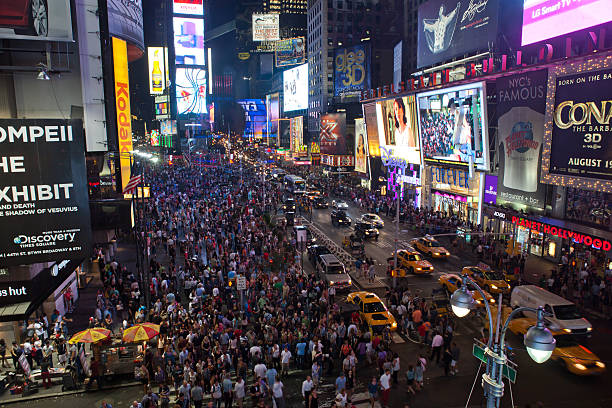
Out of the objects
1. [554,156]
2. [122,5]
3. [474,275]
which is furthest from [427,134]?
[122,5]

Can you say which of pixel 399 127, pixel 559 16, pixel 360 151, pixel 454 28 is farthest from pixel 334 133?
pixel 559 16

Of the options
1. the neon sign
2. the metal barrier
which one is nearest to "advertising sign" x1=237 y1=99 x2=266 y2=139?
the neon sign

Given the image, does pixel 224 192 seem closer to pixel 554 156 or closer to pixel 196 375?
pixel 554 156

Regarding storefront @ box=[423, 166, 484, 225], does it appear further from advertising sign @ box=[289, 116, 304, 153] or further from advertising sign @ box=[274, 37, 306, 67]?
advertising sign @ box=[274, 37, 306, 67]

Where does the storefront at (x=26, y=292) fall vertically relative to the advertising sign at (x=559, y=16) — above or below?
below

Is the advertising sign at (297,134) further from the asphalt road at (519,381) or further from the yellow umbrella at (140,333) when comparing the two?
the yellow umbrella at (140,333)

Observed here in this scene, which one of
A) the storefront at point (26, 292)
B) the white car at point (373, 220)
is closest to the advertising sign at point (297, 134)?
the white car at point (373, 220)

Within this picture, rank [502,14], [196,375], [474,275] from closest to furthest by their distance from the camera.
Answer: [196,375], [474,275], [502,14]
